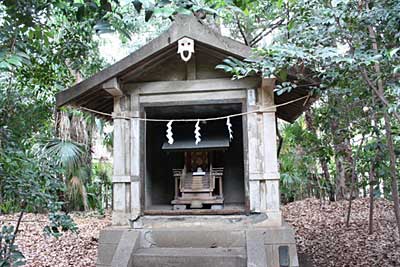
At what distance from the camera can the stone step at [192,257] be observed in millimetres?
4285

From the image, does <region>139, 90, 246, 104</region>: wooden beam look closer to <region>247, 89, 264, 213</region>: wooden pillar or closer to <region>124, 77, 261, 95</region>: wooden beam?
<region>124, 77, 261, 95</region>: wooden beam

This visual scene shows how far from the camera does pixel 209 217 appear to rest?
4.93 meters

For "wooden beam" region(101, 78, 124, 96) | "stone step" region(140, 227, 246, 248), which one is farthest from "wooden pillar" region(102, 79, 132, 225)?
"stone step" region(140, 227, 246, 248)

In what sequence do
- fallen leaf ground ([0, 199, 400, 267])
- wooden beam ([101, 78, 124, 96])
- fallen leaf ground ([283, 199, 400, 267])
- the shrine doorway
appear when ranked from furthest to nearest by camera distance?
fallen leaf ground ([0, 199, 400, 267]), fallen leaf ground ([283, 199, 400, 267]), the shrine doorway, wooden beam ([101, 78, 124, 96])

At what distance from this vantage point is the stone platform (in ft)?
14.1

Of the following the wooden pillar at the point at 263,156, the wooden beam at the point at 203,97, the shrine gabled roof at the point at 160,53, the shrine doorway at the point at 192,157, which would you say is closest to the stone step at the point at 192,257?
the wooden pillar at the point at 263,156

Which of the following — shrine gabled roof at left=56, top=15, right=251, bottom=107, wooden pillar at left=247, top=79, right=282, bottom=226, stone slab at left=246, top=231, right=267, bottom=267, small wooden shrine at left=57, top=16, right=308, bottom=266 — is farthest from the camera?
wooden pillar at left=247, top=79, right=282, bottom=226

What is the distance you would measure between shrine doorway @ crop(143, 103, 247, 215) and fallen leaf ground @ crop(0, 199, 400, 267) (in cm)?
157

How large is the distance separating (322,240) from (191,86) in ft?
13.3

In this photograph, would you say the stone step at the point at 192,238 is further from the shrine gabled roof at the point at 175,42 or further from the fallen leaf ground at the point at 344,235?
the shrine gabled roof at the point at 175,42

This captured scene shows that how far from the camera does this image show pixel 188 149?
5660mm

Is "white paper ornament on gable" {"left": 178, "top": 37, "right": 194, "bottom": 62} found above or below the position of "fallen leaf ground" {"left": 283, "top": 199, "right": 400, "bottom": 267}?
above

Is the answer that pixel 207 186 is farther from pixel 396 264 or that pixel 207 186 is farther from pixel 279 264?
pixel 396 264

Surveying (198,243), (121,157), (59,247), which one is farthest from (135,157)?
(59,247)
